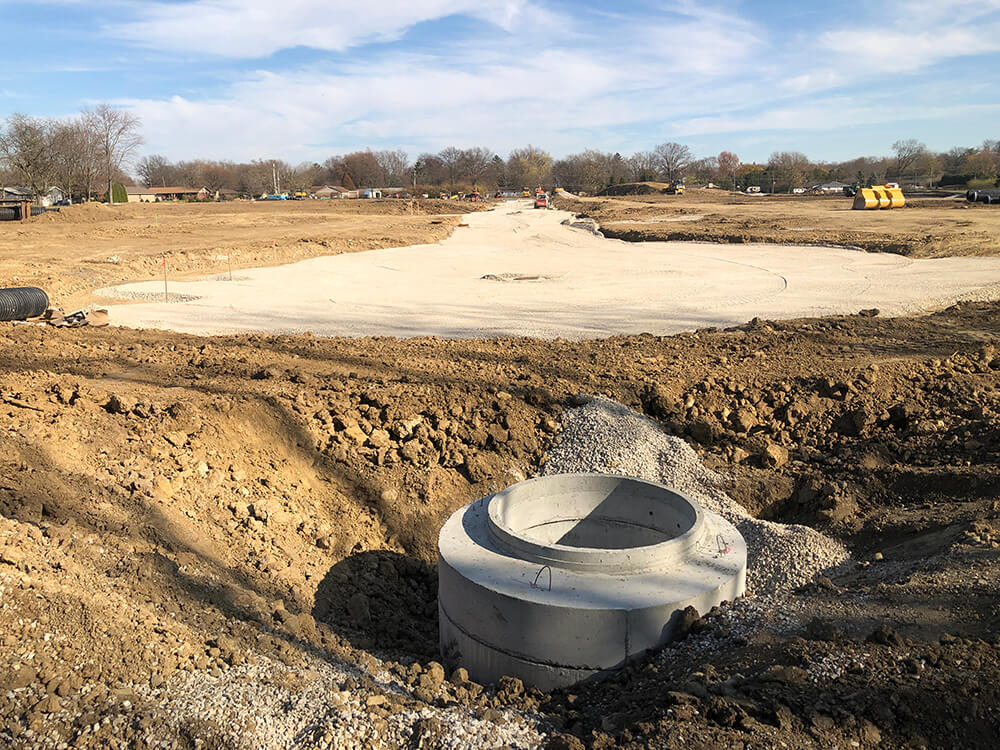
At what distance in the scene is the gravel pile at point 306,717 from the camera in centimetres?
364

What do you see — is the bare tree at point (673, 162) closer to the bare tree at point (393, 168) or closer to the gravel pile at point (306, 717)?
the bare tree at point (393, 168)

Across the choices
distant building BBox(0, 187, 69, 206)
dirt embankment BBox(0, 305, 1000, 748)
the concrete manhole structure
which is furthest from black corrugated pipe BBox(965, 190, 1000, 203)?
distant building BBox(0, 187, 69, 206)

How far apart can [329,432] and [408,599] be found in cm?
185

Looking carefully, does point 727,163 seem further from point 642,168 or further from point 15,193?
point 15,193

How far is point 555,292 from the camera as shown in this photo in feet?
57.8

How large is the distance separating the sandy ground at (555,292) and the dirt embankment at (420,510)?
2.55 metres

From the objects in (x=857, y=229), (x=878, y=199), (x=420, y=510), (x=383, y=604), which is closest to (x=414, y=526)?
(x=420, y=510)

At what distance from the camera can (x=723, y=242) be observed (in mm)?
29375

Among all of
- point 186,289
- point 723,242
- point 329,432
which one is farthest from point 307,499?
point 723,242

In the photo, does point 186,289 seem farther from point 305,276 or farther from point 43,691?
point 43,691

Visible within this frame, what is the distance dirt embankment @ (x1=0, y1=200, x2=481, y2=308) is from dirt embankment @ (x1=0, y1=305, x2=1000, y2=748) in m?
9.02

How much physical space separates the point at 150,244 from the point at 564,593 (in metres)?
27.5

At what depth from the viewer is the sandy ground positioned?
13.7 meters

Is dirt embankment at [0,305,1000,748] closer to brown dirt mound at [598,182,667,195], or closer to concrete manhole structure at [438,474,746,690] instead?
concrete manhole structure at [438,474,746,690]
